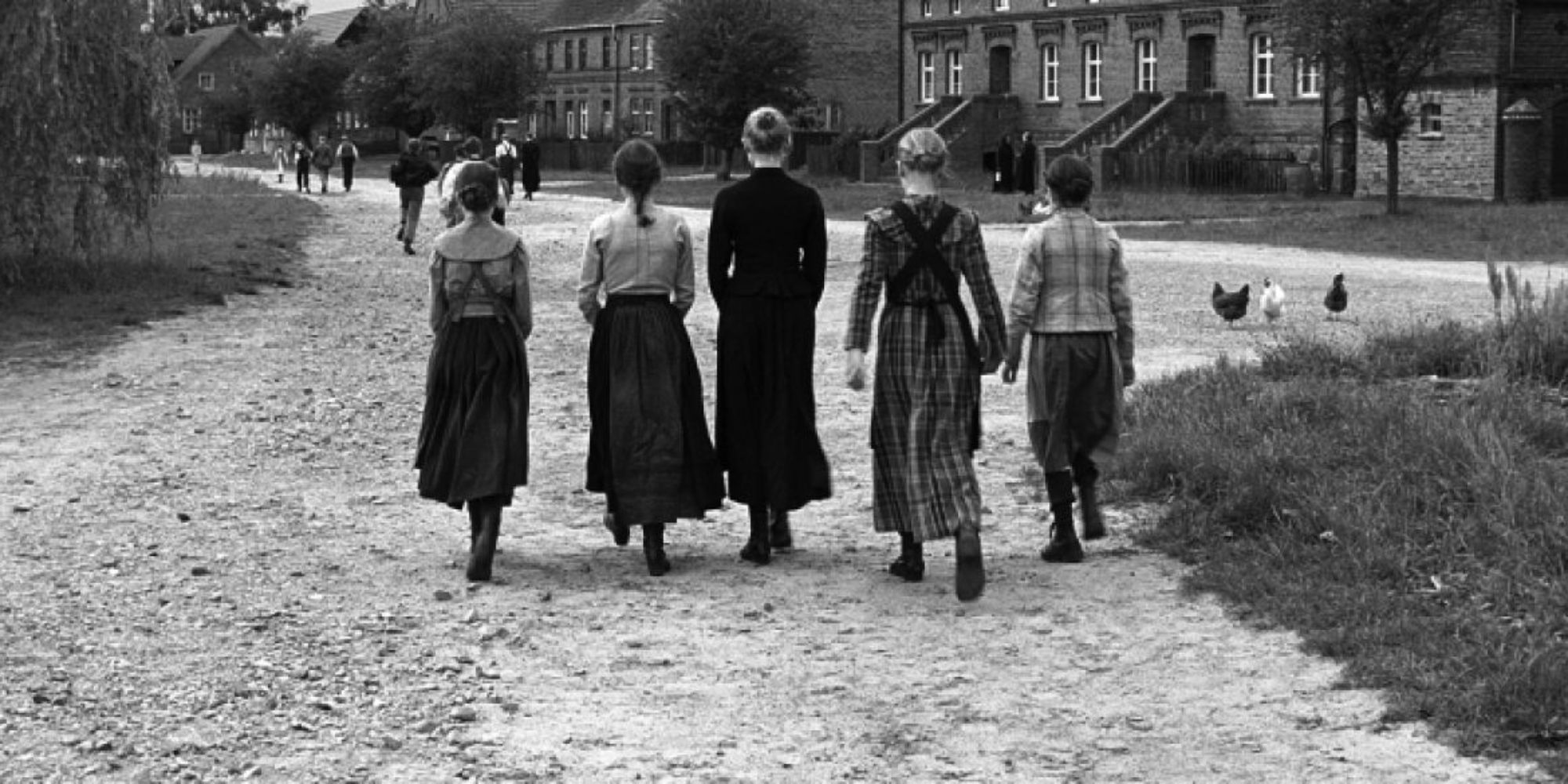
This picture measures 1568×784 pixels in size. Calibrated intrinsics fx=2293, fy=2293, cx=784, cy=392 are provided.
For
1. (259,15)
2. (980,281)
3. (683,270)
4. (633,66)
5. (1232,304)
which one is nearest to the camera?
(980,281)

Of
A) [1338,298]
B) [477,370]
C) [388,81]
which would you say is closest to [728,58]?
[388,81]

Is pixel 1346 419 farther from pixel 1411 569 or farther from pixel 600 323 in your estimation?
pixel 600 323

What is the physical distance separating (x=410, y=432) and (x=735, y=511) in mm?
3206

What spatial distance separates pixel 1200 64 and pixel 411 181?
32.4 m

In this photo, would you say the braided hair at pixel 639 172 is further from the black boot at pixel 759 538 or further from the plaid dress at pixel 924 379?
the black boot at pixel 759 538

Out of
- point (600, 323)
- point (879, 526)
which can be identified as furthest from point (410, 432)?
point (879, 526)

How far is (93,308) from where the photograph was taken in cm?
2209

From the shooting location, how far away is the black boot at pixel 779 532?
10258 millimetres

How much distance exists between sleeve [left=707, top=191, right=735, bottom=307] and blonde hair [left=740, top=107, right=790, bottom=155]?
0.25 meters

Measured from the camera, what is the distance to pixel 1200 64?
196ft

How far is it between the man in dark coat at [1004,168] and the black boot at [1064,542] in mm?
42774

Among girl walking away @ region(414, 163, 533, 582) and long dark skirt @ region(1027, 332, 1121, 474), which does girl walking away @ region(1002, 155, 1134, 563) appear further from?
girl walking away @ region(414, 163, 533, 582)

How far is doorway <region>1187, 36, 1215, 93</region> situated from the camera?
59250 millimetres

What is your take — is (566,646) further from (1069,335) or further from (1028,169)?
(1028,169)
